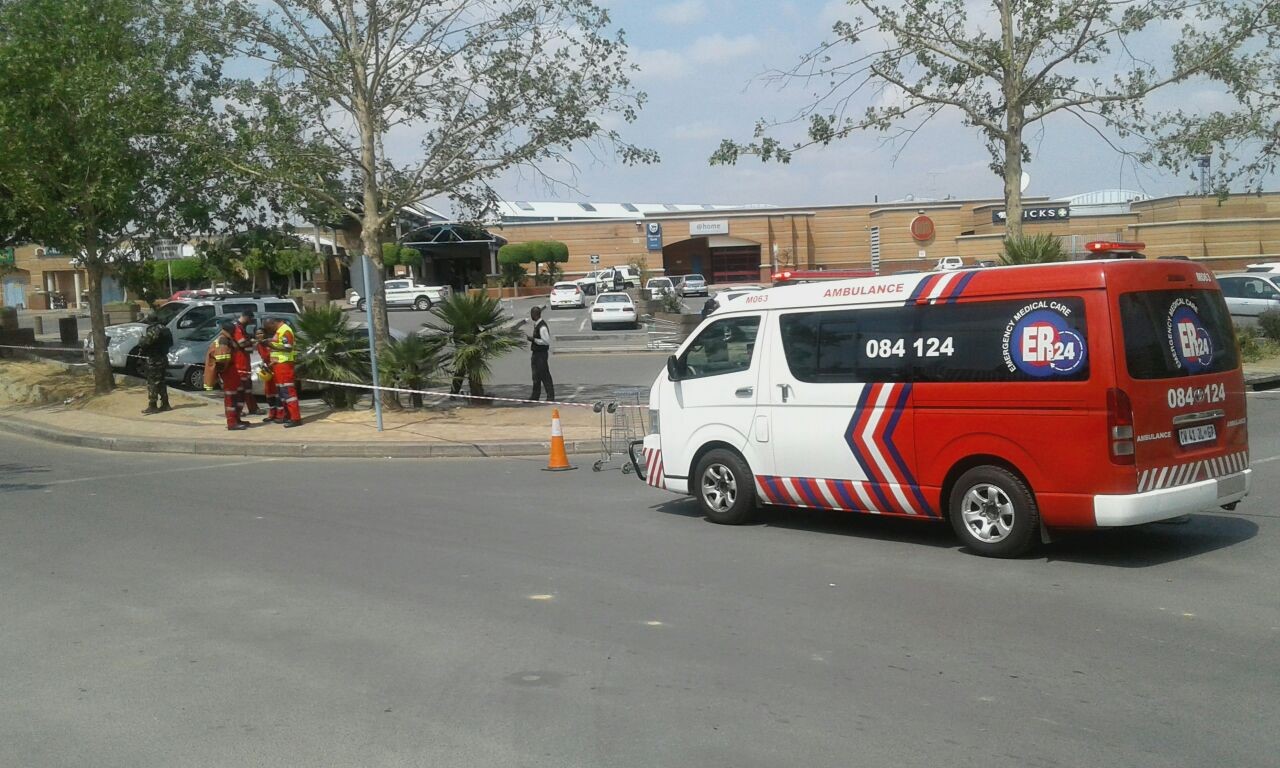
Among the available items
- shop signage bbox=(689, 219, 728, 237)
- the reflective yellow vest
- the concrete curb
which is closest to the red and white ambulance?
the concrete curb

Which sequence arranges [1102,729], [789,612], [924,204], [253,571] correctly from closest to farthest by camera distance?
[1102,729], [789,612], [253,571], [924,204]

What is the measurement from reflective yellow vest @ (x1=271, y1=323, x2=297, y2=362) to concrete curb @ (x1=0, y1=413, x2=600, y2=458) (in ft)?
5.41

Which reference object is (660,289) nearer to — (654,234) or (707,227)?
(654,234)

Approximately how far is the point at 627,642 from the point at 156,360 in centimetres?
1569

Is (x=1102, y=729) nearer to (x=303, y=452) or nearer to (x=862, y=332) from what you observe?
(x=862, y=332)

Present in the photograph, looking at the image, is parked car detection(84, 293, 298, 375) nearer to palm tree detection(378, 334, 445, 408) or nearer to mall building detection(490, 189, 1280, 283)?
palm tree detection(378, 334, 445, 408)

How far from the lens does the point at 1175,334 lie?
8422 mm

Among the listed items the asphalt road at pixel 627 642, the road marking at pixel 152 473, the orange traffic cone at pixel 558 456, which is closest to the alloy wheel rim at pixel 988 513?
the asphalt road at pixel 627 642

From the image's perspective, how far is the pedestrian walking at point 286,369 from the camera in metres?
18.4

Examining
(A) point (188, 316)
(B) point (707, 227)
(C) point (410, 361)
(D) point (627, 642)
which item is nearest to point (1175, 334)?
(D) point (627, 642)

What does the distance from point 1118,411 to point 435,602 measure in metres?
4.85

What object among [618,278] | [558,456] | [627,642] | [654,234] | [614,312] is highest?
[654,234]

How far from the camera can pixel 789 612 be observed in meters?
7.47

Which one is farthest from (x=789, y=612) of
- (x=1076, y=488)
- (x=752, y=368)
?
(x=752, y=368)
